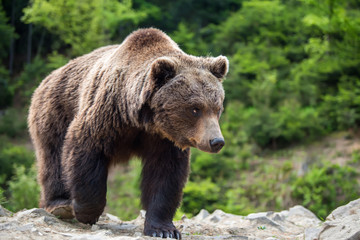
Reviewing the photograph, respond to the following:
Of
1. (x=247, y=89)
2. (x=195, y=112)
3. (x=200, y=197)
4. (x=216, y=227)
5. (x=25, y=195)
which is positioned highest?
(x=195, y=112)

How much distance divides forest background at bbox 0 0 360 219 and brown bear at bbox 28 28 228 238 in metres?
4.94

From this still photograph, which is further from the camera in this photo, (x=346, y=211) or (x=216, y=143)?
(x=346, y=211)

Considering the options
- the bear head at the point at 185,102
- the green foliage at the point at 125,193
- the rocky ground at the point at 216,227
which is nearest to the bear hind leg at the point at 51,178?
the rocky ground at the point at 216,227

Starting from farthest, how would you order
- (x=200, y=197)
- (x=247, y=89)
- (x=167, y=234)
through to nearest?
(x=247, y=89) < (x=200, y=197) < (x=167, y=234)

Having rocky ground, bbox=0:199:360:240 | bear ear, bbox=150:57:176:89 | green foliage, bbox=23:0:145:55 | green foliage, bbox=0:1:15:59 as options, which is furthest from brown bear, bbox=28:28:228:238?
green foliage, bbox=0:1:15:59

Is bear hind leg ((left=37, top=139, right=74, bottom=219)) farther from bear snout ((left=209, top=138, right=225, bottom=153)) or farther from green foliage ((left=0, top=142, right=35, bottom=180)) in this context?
green foliage ((left=0, top=142, right=35, bottom=180))

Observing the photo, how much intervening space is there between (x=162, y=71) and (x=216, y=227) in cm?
229

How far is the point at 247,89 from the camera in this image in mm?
21406

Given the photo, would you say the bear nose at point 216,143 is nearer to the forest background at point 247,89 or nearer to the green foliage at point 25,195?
the forest background at point 247,89

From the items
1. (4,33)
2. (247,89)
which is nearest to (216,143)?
(247,89)

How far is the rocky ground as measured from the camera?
381 centimetres

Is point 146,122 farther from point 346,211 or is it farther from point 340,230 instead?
point 346,211

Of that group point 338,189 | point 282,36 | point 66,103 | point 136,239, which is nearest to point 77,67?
point 66,103

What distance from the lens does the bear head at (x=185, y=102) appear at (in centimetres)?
429
